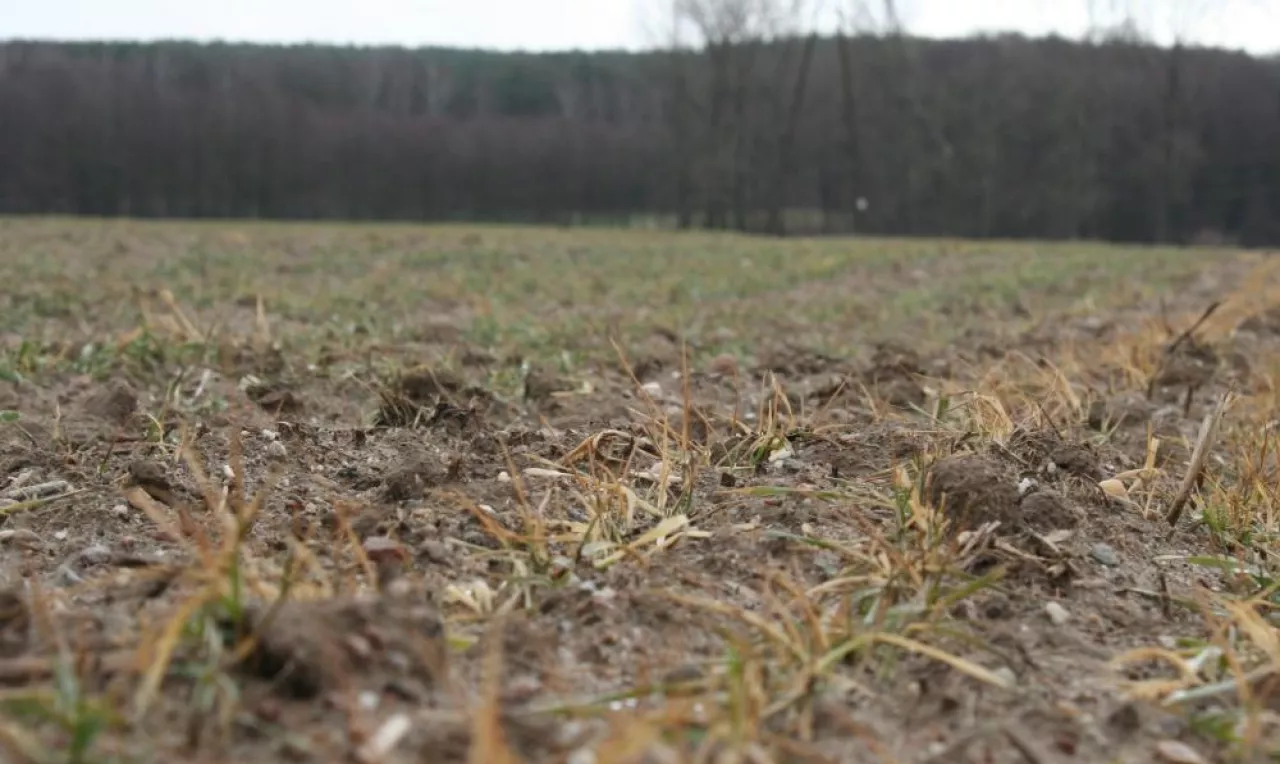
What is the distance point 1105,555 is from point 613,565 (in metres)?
0.77

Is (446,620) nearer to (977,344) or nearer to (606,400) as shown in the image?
(606,400)

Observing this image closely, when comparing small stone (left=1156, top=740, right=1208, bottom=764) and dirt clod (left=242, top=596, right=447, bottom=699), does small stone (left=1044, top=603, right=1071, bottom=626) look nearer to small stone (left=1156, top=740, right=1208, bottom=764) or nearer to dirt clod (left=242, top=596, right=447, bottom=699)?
small stone (left=1156, top=740, right=1208, bottom=764)

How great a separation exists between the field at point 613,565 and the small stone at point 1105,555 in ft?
0.04

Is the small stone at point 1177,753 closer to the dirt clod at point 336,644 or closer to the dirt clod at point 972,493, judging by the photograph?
the dirt clod at point 972,493

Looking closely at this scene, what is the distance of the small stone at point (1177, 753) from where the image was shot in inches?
46.1

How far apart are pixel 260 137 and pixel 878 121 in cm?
2467

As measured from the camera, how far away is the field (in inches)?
42.1

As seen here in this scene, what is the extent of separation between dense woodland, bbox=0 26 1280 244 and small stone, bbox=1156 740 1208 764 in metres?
34.0

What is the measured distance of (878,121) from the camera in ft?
139

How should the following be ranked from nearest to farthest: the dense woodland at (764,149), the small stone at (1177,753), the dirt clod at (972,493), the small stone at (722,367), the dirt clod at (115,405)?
the small stone at (1177,753), the dirt clod at (972,493), the dirt clod at (115,405), the small stone at (722,367), the dense woodland at (764,149)

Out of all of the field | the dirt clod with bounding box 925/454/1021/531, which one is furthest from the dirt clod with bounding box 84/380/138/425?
the dirt clod with bounding box 925/454/1021/531

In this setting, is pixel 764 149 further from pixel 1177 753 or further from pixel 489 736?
pixel 489 736

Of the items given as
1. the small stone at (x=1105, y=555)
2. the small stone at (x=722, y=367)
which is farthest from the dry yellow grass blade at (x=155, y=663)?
the small stone at (x=722, y=367)

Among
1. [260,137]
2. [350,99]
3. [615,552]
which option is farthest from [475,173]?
[615,552]
